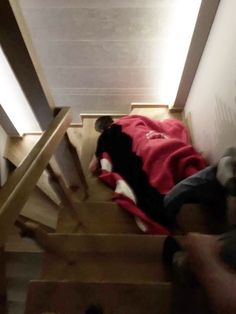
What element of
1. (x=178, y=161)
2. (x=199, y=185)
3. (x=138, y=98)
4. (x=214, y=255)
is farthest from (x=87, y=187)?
(x=214, y=255)

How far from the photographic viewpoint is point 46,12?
185cm

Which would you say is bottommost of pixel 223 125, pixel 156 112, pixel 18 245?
pixel 18 245

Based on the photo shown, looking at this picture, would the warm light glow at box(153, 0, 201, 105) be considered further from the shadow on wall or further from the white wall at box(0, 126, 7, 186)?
the white wall at box(0, 126, 7, 186)

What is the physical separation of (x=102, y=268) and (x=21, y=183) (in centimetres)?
67

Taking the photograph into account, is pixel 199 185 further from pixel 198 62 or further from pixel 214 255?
pixel 198 62

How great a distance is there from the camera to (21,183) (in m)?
0.86

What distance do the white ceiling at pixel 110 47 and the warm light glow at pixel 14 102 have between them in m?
0.22

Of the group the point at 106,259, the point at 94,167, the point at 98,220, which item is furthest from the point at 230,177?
the point at 94,167

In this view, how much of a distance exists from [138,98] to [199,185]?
1262 mm

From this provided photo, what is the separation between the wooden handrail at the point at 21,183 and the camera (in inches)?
29.8

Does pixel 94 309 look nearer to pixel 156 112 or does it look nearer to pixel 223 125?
pixel 223 125

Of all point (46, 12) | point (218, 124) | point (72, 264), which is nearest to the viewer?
point (72, 264)

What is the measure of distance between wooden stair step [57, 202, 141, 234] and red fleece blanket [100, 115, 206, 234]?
50mm

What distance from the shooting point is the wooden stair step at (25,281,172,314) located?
3.76ft
